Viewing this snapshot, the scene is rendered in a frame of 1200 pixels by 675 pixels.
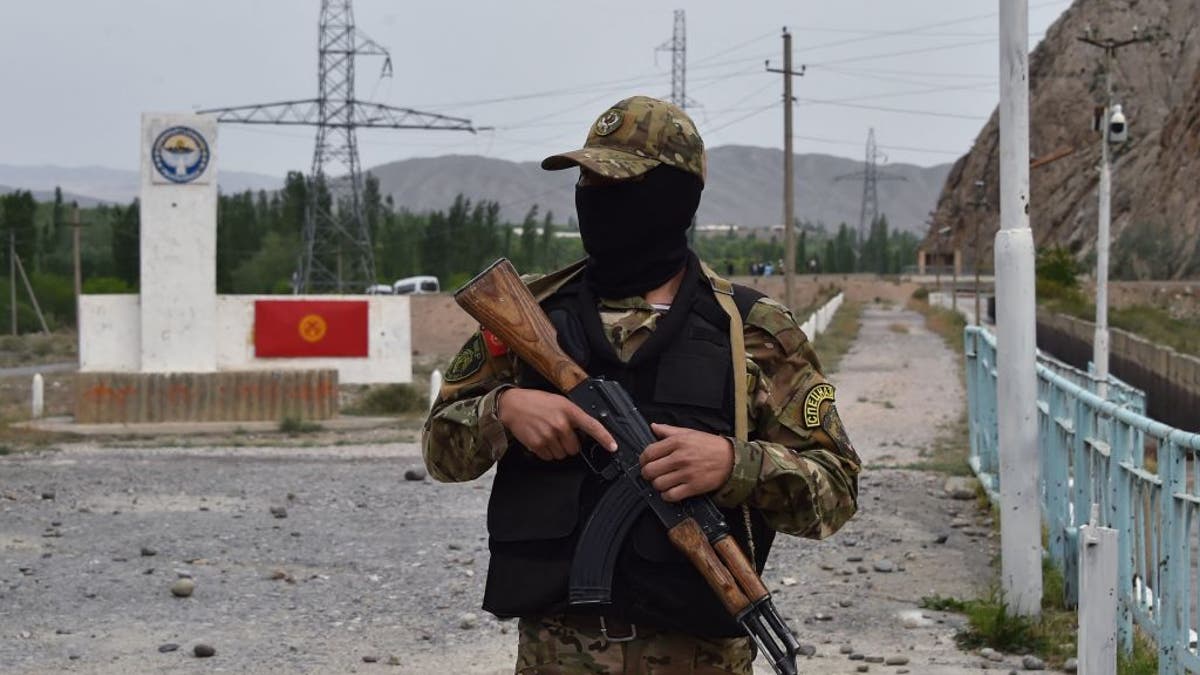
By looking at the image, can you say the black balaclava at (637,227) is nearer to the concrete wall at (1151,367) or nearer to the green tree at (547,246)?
the concrete wall at (1151,367)

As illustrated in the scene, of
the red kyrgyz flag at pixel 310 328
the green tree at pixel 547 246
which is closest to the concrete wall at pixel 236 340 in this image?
the red kyrgyz flag at pixel 310 328

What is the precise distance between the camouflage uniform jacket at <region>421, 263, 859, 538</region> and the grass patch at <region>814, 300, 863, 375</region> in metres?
20.2

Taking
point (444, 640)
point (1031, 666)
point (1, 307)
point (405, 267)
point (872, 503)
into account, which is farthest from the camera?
point (405, 267)

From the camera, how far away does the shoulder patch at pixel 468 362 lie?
10.4 ft

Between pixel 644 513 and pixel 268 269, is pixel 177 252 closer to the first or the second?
pixel 644 513

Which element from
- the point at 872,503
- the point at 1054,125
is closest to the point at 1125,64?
the point at 1054,125

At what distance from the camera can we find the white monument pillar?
23172 mm

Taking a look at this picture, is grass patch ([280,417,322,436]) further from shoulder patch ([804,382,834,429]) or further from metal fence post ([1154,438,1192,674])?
shoulder patch ([804,382,834,429])

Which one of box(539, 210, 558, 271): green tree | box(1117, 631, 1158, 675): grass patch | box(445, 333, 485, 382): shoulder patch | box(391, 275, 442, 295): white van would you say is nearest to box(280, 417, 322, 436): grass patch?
box(1117, 631, 1158, 675): grass patch

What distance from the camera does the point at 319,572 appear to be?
28.3ft

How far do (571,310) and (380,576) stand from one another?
570 centimetres

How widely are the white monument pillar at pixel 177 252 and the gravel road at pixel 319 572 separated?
912 cm

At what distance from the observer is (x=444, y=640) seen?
22.9 ft

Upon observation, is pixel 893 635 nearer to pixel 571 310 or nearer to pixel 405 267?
pixel 571 310
